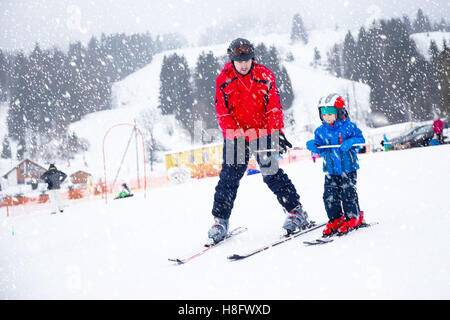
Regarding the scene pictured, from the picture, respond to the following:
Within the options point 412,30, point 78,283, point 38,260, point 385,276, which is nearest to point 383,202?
point 385,276

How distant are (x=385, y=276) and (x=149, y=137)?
56.3 metres

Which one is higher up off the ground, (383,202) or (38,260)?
(383,202)

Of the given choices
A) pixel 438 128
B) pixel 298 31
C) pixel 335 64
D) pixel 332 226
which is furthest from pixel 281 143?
pixel 298 31

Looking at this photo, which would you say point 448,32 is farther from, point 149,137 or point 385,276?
point 385,276

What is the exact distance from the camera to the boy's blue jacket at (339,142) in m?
2.84

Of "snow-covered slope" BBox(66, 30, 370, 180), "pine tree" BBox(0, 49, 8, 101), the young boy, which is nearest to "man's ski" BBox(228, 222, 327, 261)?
the young boy

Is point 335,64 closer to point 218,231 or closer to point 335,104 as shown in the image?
point 335,104

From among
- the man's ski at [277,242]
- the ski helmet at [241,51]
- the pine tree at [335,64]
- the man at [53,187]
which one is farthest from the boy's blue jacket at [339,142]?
the pine tree at [335,64]

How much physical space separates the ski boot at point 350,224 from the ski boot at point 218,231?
1039 mm

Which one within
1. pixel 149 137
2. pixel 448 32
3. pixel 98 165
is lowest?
pixel 98 165

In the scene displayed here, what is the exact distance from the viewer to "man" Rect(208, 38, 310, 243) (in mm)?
2957

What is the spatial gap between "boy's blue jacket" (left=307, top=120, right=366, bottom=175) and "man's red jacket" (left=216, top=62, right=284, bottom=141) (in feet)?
1.37
